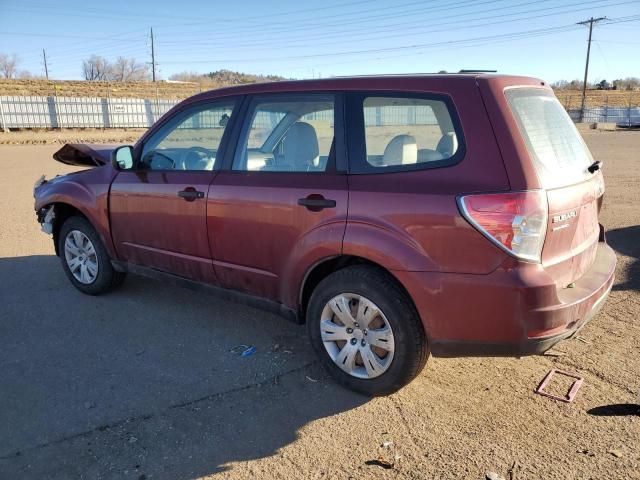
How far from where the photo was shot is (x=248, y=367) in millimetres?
3777

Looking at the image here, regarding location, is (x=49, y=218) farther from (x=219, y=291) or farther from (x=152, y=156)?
(x=219, y=291)

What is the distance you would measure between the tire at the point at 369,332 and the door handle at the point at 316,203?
409 millimetres

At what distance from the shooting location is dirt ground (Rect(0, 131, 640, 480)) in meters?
2.75

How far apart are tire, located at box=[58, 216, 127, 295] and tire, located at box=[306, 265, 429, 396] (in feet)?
8.02

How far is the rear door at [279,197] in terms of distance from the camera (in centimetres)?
336

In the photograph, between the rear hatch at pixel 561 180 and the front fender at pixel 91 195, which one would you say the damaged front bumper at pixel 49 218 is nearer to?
the front fender at pixel 91 195

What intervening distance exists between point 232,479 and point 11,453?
1.21m

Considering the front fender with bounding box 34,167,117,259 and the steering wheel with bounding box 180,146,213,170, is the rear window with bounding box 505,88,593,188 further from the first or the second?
the front fender with bounding box 34,167,117,259

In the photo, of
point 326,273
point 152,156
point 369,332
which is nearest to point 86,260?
point 152,156

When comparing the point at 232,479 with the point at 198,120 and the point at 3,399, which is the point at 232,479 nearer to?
the point at 3,399

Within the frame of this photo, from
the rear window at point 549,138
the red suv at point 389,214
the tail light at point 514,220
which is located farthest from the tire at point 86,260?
the rear window at point 549,138

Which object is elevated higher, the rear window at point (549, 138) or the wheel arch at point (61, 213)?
the rear window at point (549, 138)

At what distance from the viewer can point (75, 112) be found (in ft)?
116

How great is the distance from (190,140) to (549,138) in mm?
2710
